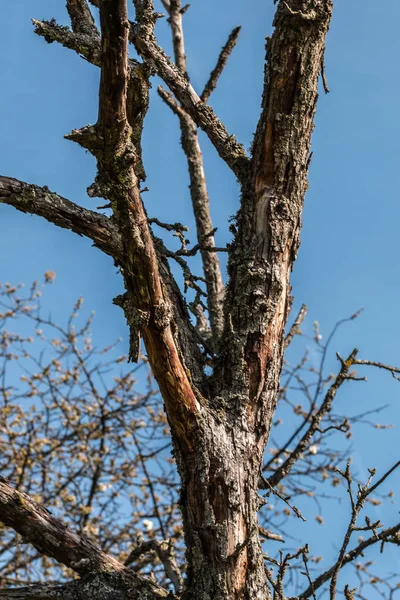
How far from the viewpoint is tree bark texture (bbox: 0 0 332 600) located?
186cm

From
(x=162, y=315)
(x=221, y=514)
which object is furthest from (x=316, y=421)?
(x=162, y=315)

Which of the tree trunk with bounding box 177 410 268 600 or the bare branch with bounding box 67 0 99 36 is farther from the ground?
the bare branch with bounding box 67 0 99 36

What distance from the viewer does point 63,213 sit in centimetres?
210

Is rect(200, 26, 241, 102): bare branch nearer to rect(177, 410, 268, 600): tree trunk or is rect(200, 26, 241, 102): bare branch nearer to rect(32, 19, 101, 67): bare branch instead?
rect(32, 19, 101, 67): bare branch

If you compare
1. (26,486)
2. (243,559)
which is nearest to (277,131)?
(243,559)

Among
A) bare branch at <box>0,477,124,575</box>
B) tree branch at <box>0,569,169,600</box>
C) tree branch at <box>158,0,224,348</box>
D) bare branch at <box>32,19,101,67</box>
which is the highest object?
tree branch at <box>158,0,224,348</box>

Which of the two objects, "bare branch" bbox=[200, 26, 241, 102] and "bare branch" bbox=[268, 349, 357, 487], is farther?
"bare branch" bbox=[200, 26, 241, 102]

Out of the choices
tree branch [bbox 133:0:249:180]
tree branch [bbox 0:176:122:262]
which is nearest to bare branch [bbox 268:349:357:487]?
tree branch [bbox 133:0:249:180]

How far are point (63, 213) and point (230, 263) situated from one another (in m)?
0.76

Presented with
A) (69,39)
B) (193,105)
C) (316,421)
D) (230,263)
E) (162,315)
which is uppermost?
(193,105)

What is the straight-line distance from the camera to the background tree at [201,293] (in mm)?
1891

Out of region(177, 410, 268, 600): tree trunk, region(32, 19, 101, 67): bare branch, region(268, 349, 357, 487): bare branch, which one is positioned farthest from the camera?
region(268, 349, 357, 487): bare branch

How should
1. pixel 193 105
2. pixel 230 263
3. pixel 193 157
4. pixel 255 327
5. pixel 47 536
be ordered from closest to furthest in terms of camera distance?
pixel 47 536 → pixel 255 327 → pixel 230 263 → pixel 193 105 → pixel 193 157

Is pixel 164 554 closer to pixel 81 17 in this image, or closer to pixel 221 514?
pixel 221 514
